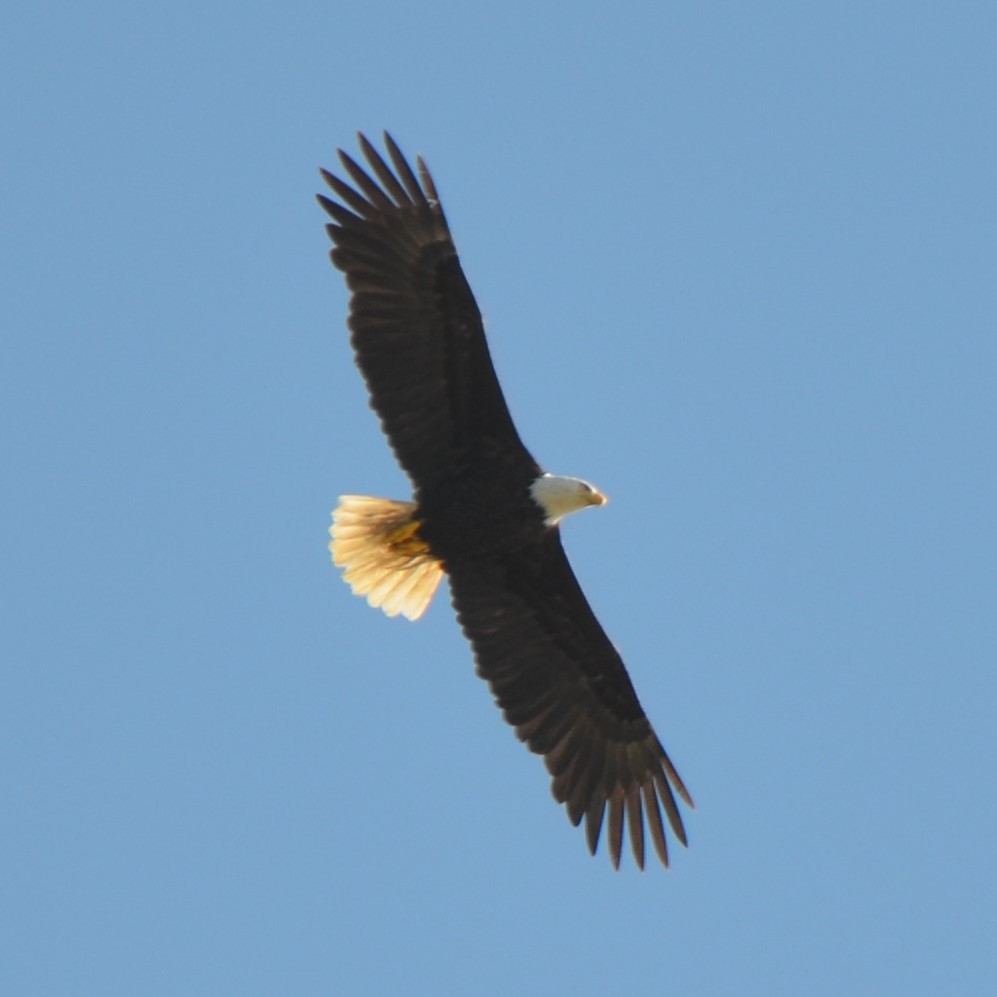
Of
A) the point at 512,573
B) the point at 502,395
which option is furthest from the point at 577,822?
the point at 502,395

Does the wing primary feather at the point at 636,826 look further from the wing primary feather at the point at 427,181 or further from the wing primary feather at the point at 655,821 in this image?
the wing primary feather at the point at 427,181

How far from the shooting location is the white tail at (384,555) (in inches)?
499

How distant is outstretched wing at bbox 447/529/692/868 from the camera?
12711 millimetres

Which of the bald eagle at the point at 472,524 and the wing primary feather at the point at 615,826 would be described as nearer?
the bald eagle at the point at 472,524

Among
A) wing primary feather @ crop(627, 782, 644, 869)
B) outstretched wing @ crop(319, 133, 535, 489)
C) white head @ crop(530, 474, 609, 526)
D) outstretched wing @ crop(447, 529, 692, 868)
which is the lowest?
wing primary feather @ crop(627, 782, 644, 869)

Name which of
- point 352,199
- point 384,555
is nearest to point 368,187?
point 352,199

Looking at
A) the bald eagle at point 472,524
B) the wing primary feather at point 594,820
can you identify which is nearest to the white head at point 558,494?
the bald eagle at point 472,524

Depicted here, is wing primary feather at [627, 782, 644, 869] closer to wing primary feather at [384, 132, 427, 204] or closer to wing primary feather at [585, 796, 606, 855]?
wing primary feather at [585, 796, 606, 855]

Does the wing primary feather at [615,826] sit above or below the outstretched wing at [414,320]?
below

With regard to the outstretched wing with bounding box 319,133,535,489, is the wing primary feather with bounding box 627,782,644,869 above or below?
below

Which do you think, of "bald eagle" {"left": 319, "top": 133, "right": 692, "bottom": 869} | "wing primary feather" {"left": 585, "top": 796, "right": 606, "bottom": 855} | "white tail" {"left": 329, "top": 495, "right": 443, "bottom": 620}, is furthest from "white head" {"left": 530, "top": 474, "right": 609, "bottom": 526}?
"wing primary feather" {"left": 585, "top": 796, "right": 606, "bottom": 855}

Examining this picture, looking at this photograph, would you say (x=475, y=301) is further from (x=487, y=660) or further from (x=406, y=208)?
(x=487, y=660)

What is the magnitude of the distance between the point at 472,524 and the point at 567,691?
123 centimetres

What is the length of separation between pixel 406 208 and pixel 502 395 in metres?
1.14
